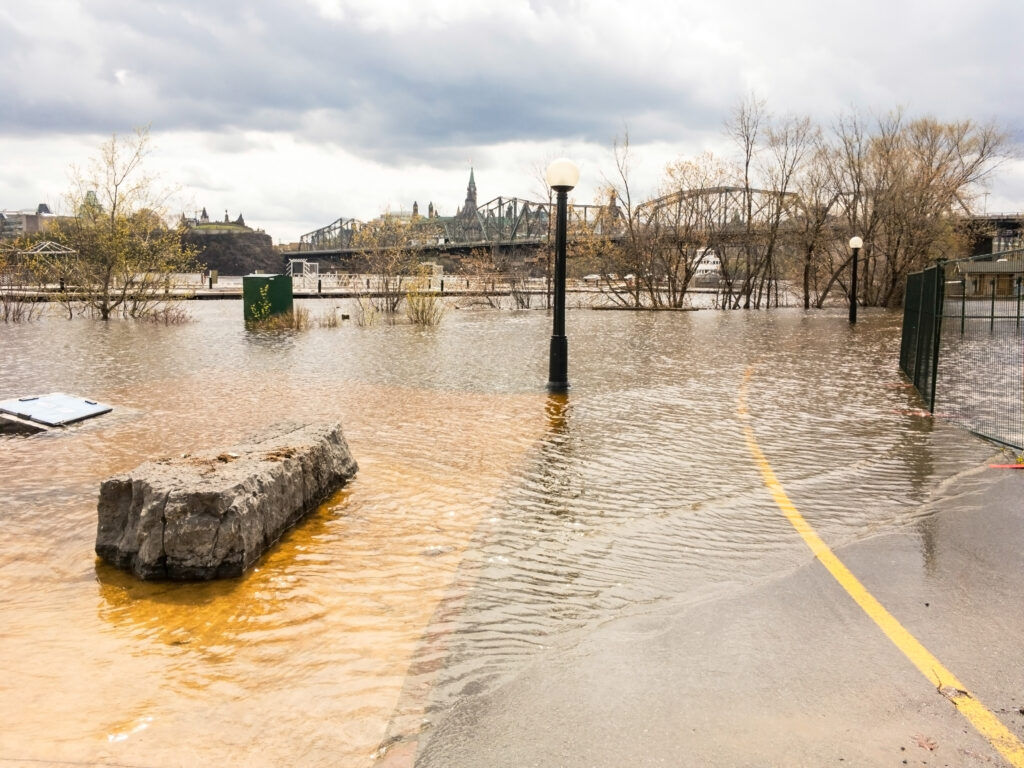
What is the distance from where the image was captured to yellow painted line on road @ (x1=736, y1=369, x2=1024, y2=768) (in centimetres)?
309

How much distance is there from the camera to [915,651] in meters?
3.85

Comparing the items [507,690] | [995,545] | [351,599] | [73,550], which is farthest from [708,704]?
[73,550]

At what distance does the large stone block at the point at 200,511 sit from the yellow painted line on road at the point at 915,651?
11.8ft

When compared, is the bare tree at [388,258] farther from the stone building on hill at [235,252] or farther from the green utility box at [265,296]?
the stone building on hill at [235,252]

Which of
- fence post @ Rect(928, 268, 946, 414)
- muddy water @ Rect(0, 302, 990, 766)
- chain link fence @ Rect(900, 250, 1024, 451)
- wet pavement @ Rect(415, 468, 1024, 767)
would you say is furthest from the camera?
chain link fence @ Rect(900, 250, 1024, 451)

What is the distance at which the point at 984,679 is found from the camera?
3584 mm

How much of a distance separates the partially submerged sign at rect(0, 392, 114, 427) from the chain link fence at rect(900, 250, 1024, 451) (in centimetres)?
1068

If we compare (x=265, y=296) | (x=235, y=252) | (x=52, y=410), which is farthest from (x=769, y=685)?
(x=235, y=252)

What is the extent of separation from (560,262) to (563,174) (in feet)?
4.31

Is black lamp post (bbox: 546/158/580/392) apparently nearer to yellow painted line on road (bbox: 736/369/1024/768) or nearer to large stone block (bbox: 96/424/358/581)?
yellow painted line on road (bbox: 736/369/1024/768)

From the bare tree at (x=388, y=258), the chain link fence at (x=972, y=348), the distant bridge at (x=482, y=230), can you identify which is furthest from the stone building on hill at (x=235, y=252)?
the chain link fence at (x=972, y=348)

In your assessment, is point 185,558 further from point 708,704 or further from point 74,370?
point 74,370

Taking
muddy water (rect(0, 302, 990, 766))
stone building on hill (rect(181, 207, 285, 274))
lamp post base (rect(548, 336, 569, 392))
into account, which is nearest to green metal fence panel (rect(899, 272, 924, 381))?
muddy water (rect(0, 302, 990, 766))

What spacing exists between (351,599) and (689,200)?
3948cm
